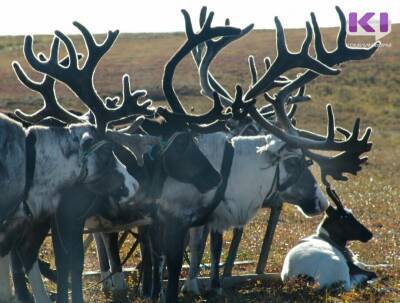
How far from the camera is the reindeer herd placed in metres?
Result: 8.31

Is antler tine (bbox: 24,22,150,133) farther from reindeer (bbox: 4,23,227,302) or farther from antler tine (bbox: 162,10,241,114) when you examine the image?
A: antler tine (bbox: 162,10,241,114)

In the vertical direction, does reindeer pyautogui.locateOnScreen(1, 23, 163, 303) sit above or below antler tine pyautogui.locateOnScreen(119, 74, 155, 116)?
below

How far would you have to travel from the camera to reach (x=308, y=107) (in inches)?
1724

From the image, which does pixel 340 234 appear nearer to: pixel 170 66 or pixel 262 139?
pixel 262 139

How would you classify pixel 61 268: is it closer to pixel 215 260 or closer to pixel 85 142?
pixel 85 142

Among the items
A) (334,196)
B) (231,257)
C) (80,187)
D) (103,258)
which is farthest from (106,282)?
(334,196)

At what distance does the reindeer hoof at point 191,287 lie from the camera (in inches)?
412

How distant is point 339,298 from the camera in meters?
10.1

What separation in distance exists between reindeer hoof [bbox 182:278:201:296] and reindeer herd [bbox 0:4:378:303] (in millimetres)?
14

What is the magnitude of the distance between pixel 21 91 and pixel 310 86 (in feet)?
45.9

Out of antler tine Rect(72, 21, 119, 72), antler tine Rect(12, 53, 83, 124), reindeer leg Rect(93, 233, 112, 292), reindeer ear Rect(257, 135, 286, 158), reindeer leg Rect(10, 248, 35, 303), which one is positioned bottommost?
reindeer leg Rect(93, 233, 112, 292)

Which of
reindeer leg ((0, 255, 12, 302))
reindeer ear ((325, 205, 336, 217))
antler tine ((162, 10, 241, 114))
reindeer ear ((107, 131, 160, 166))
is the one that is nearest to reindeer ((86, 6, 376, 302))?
antler tine ((162, 10, 241, 114))

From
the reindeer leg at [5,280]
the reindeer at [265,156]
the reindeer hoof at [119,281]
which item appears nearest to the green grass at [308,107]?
the reindeer hoof at [119,281]

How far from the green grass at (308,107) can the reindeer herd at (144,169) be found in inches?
34.3
